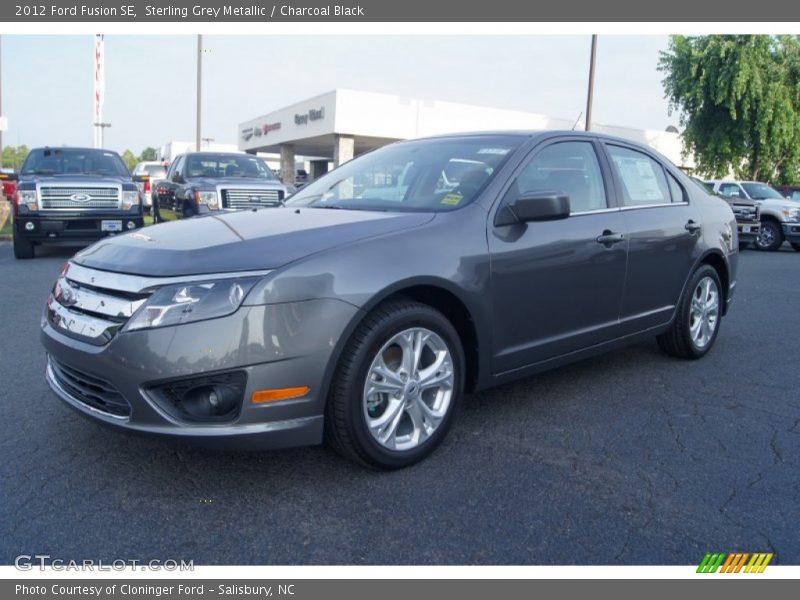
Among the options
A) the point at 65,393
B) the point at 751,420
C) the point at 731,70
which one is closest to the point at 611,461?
the point at 751,420

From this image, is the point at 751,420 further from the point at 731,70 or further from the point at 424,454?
the point at 731,70

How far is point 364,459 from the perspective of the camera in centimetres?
313

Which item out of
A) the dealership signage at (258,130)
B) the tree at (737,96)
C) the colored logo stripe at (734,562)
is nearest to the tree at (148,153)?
the dealership signage at (258,130)

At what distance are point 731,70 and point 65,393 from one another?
2753cm

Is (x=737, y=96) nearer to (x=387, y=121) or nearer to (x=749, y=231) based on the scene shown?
(x=749, y=231)

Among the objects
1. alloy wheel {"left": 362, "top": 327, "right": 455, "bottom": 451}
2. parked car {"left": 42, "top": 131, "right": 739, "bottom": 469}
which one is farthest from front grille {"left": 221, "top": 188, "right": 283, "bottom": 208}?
alloy wheel {"left": 362, "top": 327, "right": 455, "bottom": 451}

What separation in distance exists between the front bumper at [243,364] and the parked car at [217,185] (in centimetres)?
765

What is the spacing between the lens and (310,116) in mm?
35062

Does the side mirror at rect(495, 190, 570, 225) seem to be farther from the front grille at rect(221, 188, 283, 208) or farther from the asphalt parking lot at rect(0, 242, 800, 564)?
the front grille at rect(221, 188, 283, 208)

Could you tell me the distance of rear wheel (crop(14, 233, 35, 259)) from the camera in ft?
34.7

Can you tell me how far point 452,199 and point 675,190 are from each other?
2228mm

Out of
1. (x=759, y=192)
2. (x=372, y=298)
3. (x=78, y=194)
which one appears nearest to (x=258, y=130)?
(x=759, y=192)

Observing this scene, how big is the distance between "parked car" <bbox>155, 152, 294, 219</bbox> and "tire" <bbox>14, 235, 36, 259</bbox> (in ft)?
7.51

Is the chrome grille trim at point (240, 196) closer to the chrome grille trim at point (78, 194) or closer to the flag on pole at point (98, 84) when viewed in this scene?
the chrome grille trim at point (78, 194)
